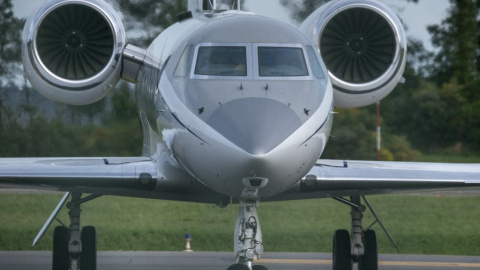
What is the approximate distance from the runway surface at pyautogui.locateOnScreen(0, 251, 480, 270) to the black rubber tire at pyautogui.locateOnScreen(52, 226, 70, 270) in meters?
1.98

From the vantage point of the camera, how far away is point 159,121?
11.5m

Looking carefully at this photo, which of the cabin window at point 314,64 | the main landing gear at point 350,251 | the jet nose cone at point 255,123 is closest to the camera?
the jet nose cone at point 255,123

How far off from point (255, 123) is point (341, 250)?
5.00 m

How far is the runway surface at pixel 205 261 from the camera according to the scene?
16.4m

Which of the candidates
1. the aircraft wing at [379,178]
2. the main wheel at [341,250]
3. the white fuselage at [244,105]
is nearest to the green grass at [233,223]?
the main wheel at [341,250]

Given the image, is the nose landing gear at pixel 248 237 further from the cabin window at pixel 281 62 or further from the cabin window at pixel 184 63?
the cabin window at pixel 184 63

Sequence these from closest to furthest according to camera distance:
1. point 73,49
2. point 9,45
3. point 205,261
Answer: point 73,49 < point 205,261 < point 9,45

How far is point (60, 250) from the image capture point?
46.2 ft

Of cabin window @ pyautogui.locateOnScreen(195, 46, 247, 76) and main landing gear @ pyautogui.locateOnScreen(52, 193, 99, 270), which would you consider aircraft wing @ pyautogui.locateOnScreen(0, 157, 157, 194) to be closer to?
main landing gear @ pyautogui.locateOnScreen(52, 193, 99, 270)

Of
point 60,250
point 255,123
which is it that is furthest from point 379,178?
point 60,250

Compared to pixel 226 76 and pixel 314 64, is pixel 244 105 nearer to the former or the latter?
pixel 226 76

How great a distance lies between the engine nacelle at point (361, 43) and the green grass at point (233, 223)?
6368 millimetres

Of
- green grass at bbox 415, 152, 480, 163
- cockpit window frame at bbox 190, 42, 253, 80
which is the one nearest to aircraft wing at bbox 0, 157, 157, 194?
cockpit window frame at bbox 190, 42, 253, 80

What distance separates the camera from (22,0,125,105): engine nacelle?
1341 centimetres
